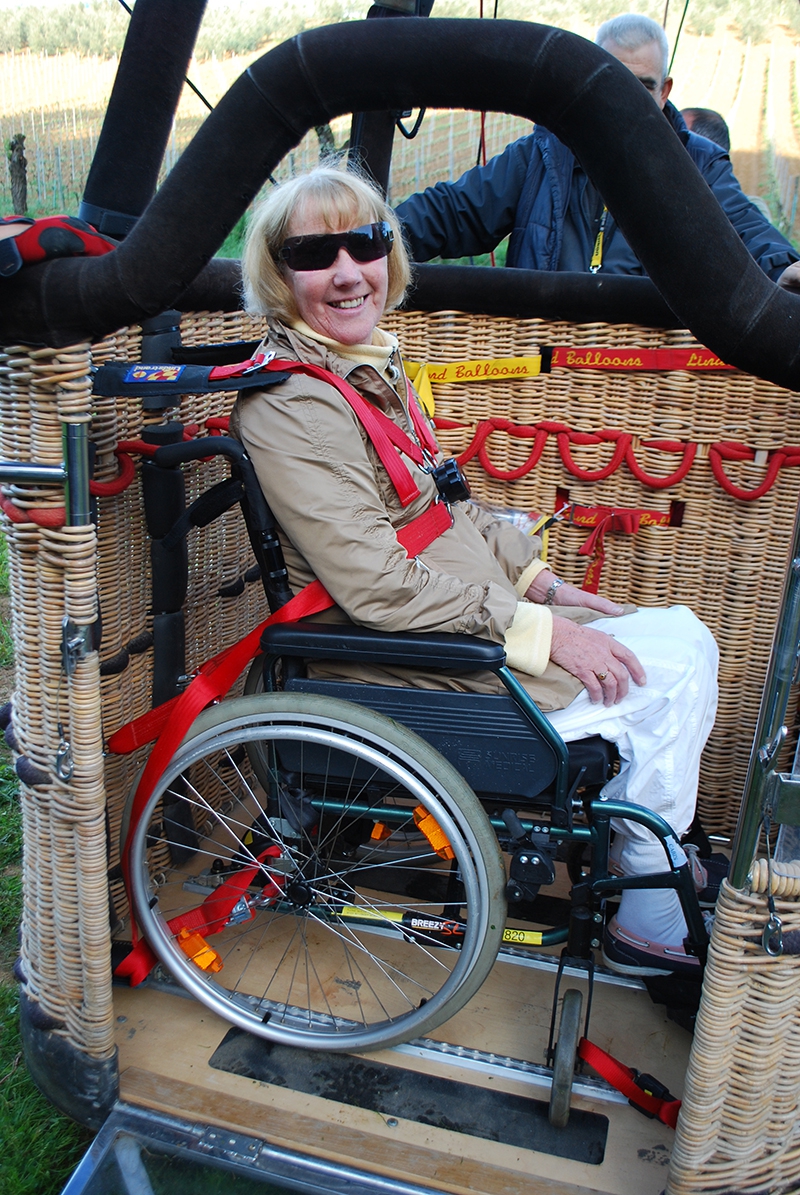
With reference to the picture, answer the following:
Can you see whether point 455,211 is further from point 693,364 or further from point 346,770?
point 346,770

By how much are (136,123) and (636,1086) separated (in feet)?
7.32

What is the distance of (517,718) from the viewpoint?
168 cm

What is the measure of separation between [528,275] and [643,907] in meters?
1.59

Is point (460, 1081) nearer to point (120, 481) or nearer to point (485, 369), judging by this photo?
point (120, 481)

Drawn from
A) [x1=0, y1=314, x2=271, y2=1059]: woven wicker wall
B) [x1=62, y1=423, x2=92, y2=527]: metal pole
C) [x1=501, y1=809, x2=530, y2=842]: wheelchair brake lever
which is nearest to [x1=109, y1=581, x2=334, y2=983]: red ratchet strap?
[x1=0, y1=314, x2=271, y2=1059]: woven wicker wall

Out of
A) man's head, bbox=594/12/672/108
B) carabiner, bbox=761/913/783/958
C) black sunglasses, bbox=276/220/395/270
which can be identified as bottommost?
carabiner, bbox=761/913/783/958

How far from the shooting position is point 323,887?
191cm

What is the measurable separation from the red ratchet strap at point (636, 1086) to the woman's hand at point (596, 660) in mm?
667

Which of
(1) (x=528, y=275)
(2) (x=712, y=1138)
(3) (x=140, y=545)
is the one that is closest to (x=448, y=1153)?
(2) (x=712, y=1138)

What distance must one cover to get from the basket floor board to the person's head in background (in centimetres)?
367

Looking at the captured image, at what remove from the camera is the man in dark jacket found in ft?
8.69

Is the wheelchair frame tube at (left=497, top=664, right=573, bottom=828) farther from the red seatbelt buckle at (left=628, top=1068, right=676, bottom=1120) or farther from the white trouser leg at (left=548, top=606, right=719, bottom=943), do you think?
the red seatbelt buckle at (left=628, top=1068, right=676, bottom=1120)

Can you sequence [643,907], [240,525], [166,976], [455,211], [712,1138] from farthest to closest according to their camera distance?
[455,211]
[240,525]
[166,976]
[643,907]
[712,1138]

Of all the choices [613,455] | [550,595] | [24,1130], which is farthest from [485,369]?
[24,1130]
